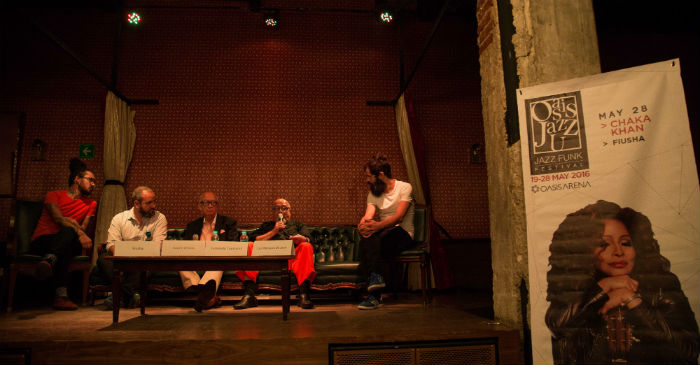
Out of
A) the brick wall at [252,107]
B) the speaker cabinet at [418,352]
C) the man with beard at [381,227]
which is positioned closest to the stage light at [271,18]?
the brick wall at [252,107]

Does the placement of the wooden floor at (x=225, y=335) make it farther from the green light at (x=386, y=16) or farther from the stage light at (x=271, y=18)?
the stage light at (x=271, y=18)

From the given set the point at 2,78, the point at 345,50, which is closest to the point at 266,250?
the point at 345,50

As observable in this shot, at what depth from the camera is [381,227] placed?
4.06 metres

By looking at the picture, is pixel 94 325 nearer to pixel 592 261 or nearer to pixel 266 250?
pixel 266 250

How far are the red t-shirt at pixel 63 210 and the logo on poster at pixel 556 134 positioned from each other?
469cm

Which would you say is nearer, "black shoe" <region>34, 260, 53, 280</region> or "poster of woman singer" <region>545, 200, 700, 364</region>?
"poster of woman singer" <region>545, 200, 700, 364</region>

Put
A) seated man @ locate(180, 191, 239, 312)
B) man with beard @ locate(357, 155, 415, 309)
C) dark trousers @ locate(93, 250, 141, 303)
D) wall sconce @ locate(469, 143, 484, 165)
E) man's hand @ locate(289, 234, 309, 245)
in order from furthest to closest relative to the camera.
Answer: wall sconce @ locate(469, 143, 484, 165) < man's hand @ locate(289, 234, 309, 245) < seated man @ locate(180, 191, 239, 312) < dark trousers @ locate(93, 250, 141, 303) < man with beard @ locate(357, 155, 415, 309)

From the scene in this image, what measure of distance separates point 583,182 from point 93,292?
4475 mm

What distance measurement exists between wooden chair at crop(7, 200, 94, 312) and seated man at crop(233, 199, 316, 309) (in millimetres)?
1622

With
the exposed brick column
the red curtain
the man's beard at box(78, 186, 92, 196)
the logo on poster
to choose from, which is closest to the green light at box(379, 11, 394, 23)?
the red curtain

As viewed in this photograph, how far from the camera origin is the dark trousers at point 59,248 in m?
4.06

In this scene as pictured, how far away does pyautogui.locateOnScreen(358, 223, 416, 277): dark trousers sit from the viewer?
3.91m

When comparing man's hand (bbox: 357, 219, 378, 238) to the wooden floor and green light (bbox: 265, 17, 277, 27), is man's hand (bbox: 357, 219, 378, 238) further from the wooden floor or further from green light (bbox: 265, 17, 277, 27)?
green light (bbox: 265, 17, 277, 27)

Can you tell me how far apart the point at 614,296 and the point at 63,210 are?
201 inches
